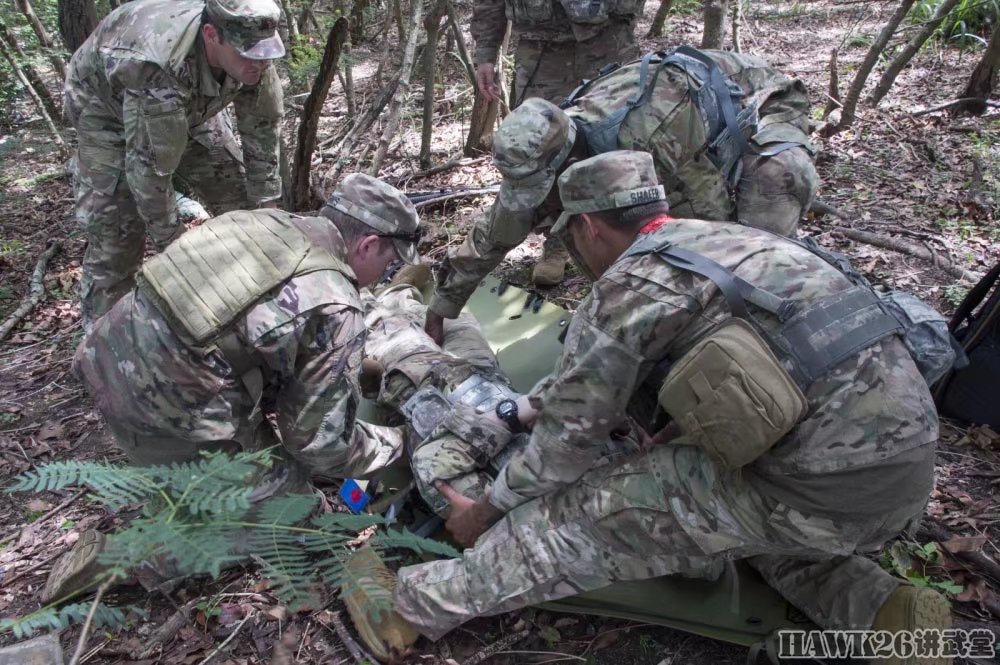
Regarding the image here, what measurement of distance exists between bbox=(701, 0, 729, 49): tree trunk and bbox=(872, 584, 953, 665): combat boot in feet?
15.2

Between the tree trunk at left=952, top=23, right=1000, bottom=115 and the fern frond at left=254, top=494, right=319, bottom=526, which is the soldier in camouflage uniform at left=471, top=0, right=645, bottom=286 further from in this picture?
the tree trunk at left=952, top=23, right=1000, bottom=115

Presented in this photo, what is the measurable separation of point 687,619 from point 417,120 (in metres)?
6.63

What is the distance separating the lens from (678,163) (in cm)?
335

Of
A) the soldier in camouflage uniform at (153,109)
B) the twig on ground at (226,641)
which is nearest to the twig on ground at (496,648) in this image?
the twig on ground at (226,641)

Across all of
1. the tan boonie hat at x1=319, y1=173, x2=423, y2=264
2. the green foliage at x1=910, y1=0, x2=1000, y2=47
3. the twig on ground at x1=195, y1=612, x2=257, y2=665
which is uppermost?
the green foliage at x1=910, y1=0, x2=1000, y2=47

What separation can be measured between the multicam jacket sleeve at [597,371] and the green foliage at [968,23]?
Answer: 7.82m

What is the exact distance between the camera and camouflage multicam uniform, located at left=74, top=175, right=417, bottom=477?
2475 mm

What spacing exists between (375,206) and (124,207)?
232 cm

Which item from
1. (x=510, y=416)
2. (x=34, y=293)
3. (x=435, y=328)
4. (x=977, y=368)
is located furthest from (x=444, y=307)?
(x=34, y=293)

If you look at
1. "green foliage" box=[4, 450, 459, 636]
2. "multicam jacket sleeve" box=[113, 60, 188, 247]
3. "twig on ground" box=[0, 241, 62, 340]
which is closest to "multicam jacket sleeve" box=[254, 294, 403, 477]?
"green foliage" box=[4, 450, 459, 636]

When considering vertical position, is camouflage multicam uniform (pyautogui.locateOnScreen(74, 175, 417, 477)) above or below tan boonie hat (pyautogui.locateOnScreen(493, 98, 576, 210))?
below

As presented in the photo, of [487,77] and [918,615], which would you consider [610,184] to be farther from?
[487,77]

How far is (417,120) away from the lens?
7895 millimetres

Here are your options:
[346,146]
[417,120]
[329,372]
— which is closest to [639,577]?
[329,372]
